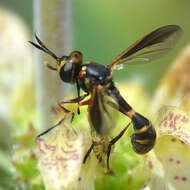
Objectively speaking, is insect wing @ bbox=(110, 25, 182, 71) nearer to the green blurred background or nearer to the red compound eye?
the red compound eye

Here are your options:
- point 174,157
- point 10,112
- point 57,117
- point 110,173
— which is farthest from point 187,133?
point 10,112

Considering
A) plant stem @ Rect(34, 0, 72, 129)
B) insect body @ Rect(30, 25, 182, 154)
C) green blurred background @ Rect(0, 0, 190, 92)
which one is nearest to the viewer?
insect body @ Rect(30, 25, 182, 154)

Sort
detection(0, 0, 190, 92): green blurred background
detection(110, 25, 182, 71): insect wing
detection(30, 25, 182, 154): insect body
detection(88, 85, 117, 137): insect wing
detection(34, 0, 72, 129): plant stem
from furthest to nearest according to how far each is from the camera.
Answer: detection(0, 0, 190, 92): green blurred background < detection(34, 0, 72, 129): plant stem < detection(110, 25, 182, 71): insect wing < detection(30, 25, 182, 154): insect body < detection(88, 85, 117, 137): insect wing

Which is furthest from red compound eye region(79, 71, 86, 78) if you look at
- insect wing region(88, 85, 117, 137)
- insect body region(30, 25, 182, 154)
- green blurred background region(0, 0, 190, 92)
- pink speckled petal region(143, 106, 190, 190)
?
green blurred background region(0, 0, 190, 92)

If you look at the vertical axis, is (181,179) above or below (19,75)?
below

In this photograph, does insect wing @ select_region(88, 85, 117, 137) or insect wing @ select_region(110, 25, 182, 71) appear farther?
insect wing @ select_region(110, 25, 182, 71)

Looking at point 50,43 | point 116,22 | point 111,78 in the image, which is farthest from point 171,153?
point 116,22

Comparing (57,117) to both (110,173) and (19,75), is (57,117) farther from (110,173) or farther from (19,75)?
(19,75)

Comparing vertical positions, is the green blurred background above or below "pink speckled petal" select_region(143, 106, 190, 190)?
above
